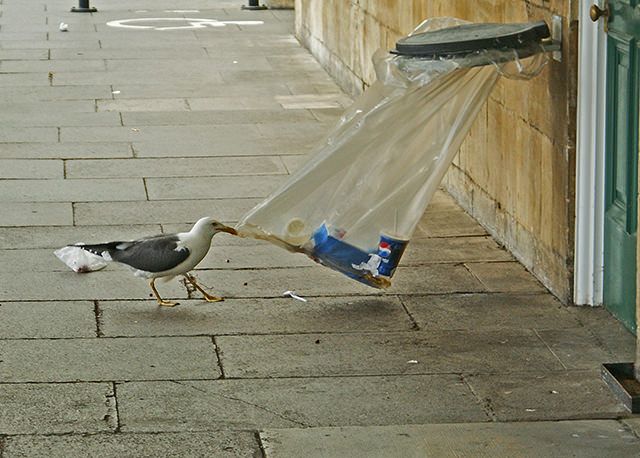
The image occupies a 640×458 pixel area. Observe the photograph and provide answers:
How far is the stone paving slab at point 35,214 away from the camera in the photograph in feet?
27.8

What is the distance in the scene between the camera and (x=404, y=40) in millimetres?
6648

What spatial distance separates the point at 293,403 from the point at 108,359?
1.02 meters

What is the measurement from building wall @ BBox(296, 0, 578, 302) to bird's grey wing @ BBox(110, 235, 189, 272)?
189cm

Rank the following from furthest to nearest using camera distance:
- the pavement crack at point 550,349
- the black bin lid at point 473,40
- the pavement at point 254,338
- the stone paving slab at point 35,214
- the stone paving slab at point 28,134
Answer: the stone paving slab at point 28,134, the stone paving slab at point 35,214, the black bin lid at point 473,40, the pavement crack at point 550,349, the pavement at point 254,338

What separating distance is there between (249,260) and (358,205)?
3.57 feet

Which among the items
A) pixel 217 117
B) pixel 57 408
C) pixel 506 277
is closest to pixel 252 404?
pixel 57 408

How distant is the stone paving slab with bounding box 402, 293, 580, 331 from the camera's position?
6527 millimetres

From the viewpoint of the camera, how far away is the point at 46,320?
261 inches

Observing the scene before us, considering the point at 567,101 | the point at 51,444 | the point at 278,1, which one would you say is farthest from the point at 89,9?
the point at 51,444

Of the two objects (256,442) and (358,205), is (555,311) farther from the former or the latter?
(256,442)

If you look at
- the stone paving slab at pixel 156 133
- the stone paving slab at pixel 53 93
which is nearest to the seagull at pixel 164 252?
the stone paving slab at pixel 156 133

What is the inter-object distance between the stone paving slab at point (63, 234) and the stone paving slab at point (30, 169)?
4.86 ft

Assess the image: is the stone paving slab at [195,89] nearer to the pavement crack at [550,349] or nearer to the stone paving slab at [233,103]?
the stone paving slab at [233,103]

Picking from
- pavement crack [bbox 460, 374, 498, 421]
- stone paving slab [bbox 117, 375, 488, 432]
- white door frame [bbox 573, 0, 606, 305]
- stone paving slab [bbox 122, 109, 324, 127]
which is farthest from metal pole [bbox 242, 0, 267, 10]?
pavement crack [bbox 460, 374, 498, 421]
